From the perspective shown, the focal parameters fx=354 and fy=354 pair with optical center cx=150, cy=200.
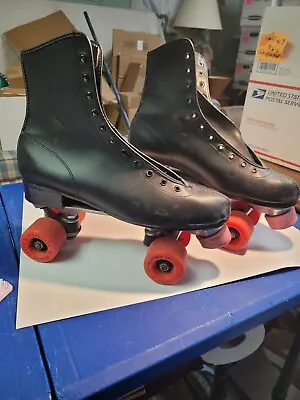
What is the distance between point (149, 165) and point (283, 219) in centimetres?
21

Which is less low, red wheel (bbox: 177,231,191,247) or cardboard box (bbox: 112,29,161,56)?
cardboard box (bbox: 112,29,161,56)

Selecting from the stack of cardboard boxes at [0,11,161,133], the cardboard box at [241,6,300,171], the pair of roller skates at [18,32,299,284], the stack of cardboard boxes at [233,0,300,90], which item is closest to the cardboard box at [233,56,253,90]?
the stack of cardboard boxes at [233,0,300,90]

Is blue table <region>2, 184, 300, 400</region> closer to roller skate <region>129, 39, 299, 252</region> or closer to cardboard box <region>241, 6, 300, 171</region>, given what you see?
roller skate <region>129, 39, 299, 252</region>

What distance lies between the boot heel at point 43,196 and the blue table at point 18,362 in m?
0.11

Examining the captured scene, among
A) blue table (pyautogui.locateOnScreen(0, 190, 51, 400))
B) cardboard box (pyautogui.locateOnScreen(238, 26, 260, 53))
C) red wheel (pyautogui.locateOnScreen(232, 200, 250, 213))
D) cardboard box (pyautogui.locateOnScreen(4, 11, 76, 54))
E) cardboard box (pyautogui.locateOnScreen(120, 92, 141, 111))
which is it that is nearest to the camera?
blue table (pyautogui.locateOnScreen(0, 190, 51, 400))

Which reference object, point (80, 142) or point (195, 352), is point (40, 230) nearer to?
point (80, 142)

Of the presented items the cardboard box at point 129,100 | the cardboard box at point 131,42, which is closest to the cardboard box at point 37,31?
the cardboard box at point 131,42

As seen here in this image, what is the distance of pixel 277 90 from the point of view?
0.79m

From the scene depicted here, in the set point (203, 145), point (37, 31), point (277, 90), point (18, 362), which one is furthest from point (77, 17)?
point (18, 362)

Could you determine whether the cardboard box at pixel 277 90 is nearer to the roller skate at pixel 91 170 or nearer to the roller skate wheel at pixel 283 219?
the roller skate wheel at pixel 283 219

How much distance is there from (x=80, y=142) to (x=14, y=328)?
0.21m

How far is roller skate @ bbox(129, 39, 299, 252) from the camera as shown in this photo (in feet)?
1.51

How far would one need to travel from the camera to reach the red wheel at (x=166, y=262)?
16.3 inches

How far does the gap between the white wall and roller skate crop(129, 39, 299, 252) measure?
1.26 m
